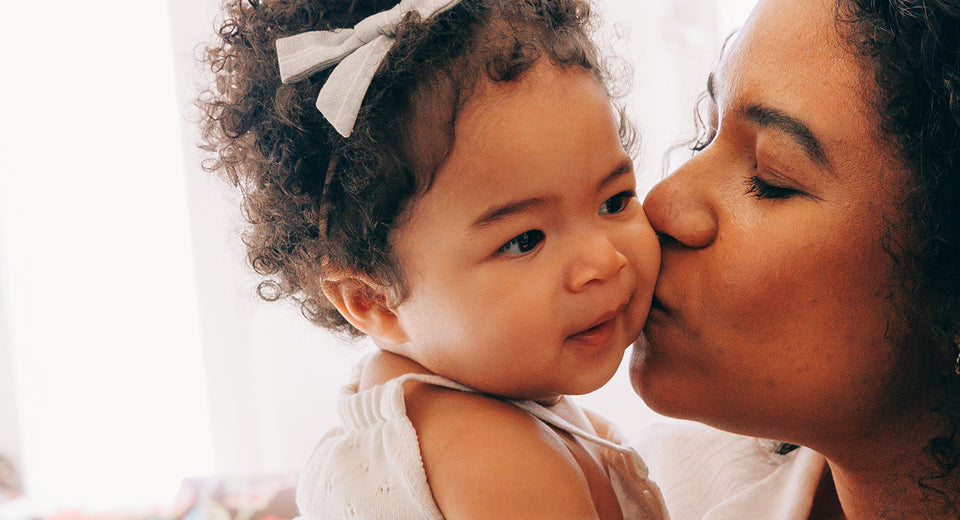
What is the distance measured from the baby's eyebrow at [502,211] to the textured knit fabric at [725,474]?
0.73 meters

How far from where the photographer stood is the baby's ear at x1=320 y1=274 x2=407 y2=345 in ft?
4.17

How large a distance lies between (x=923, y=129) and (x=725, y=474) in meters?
0.87

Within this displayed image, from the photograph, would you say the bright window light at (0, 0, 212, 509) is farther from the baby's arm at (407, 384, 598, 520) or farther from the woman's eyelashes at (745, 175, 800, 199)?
the woman's eyelashes at (745, 175, 800, 199)

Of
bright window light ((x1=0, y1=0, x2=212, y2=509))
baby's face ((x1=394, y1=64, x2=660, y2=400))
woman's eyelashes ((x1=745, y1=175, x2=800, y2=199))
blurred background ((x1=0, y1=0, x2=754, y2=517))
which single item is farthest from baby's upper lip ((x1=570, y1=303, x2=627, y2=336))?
bright window light ((x1=0, y1=0, x2=212, y2=509))

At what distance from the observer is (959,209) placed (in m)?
1.09

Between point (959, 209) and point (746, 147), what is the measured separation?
0.27 meters

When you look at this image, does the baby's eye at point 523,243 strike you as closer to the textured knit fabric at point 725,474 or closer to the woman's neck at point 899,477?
the woman's neck at point 899,477

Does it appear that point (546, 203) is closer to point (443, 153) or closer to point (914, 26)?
point (443, 153)

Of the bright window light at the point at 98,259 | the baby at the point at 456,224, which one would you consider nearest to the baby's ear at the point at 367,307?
the baby at the point at 456,224

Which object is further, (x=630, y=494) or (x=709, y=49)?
(x=709, y=49)

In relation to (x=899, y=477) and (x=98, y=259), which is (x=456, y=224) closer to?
(x=899, y=477)

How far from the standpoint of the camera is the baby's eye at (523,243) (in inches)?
46.4

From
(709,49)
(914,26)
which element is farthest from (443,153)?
(709,49)

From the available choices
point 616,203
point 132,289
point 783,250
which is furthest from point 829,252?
point 132,289
